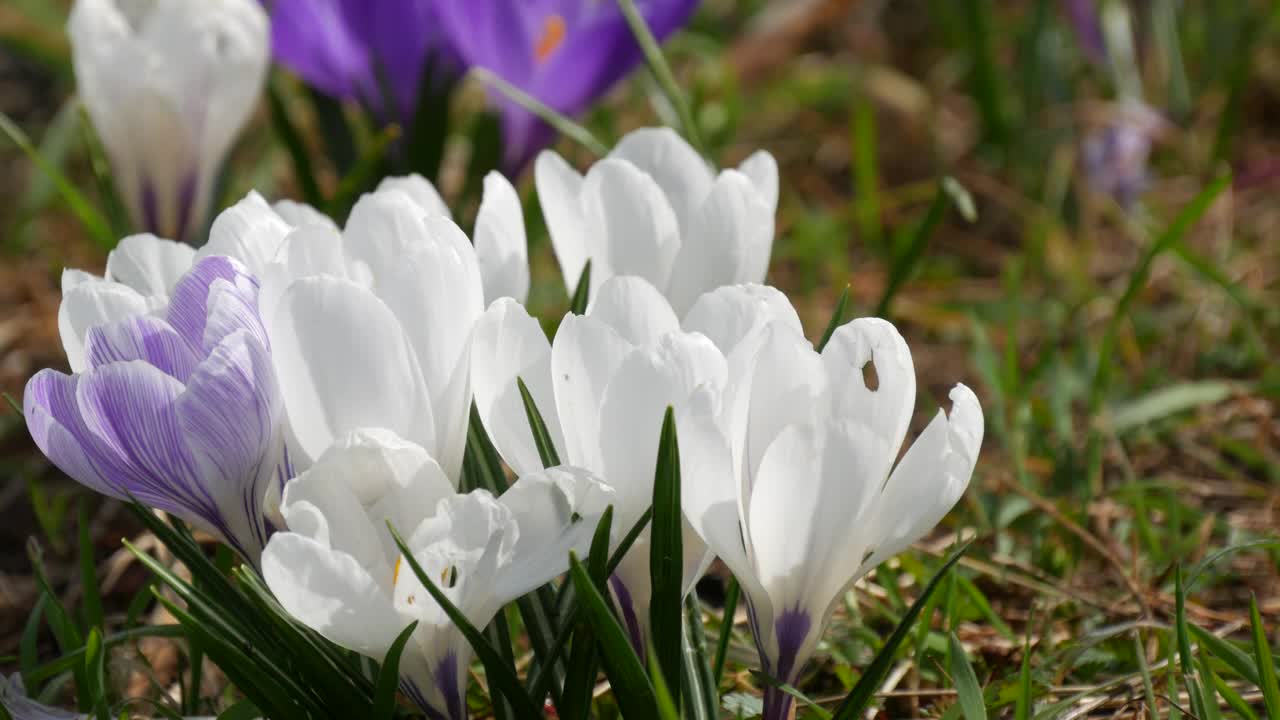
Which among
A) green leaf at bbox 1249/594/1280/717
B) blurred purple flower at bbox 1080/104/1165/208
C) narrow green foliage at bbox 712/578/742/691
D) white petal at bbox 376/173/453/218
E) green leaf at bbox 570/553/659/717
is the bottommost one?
blurred purple flower at bbox 1080/104/1165/208

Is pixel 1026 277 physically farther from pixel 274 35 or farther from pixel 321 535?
pixel 321 535

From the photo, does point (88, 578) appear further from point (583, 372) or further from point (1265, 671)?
point (1265, 671)

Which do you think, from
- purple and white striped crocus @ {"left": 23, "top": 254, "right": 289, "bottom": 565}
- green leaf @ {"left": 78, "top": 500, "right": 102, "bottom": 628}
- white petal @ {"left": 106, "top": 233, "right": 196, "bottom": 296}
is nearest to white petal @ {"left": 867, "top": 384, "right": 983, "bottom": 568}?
purple and white striped crocus @ {"left": 23, "top": 254, "right": 289, "bottom": 565}

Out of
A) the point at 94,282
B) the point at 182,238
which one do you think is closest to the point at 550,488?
the point at 94,282

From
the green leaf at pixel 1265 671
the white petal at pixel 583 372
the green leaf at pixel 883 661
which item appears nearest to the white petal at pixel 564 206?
the white petal at pixel 583 372

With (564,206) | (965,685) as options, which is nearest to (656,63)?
(564,206)

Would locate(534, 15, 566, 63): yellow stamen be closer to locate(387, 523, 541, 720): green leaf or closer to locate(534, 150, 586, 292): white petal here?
locate(534, 150, 586, 292): white petal
